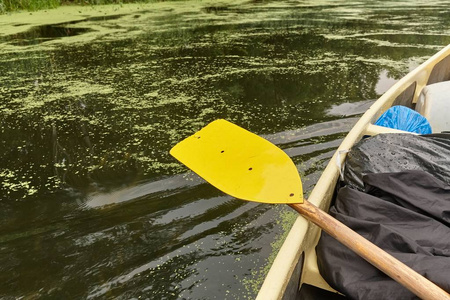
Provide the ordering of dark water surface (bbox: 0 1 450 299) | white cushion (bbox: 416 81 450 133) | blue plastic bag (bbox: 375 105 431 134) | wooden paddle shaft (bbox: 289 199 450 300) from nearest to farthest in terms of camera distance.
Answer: wooden paddle shaft (bbox: 289 199 450 300) → dark water surface (bbox: 0 1 450 299) → blue plastic bag (bbox: 375 105 431 134) → white cushion (bbox: 416 81 450 133)

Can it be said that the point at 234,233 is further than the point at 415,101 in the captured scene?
No

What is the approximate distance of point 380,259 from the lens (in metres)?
0.66

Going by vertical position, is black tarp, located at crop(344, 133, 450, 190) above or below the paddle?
above

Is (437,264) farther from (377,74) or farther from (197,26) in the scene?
(197,26)

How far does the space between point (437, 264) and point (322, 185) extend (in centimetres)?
37

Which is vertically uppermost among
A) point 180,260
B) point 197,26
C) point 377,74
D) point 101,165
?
point 197,26

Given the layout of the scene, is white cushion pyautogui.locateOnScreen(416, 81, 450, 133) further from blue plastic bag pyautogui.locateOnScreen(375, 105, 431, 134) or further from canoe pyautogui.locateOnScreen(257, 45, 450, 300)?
blue plastic bag pyautogui.locateOnScreen(375, 105, 431, 134)

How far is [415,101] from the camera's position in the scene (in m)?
1.85

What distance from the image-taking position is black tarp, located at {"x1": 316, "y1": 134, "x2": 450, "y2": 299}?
0.67 metres

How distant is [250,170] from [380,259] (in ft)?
1.64

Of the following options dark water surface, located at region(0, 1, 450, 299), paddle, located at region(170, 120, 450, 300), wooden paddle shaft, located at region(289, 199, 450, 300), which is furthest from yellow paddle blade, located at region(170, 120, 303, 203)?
dark water surface, located at region(0, 1, 450, 299)

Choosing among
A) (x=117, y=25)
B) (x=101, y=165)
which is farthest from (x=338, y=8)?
(x=101, y=165)

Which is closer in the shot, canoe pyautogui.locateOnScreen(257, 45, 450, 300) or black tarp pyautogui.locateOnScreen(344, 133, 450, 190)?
canoe pyautogui.locateOnScreen(257, 45, 450, 300)

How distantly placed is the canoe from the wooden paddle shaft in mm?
51
